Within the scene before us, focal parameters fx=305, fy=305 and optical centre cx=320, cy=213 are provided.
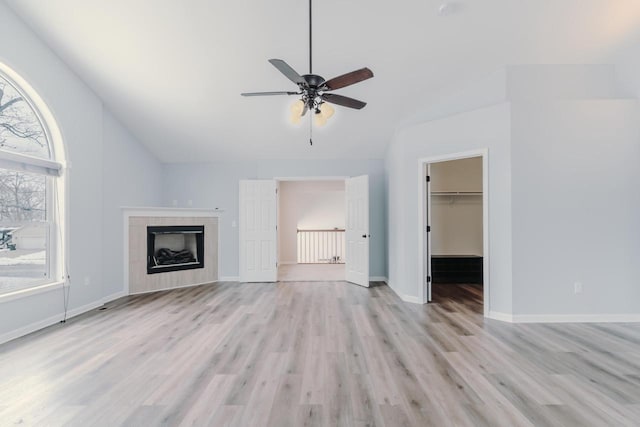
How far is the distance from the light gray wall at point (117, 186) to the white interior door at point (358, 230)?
392cm

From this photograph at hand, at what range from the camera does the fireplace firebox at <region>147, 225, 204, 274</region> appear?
5500 millimetres

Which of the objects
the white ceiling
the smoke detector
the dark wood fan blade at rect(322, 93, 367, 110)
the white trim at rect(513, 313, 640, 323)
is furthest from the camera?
the white trim at rect(513, 313, 640, 323)

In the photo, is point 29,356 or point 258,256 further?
point 258,256

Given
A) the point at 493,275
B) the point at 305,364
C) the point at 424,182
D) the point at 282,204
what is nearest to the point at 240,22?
the point at 424,182

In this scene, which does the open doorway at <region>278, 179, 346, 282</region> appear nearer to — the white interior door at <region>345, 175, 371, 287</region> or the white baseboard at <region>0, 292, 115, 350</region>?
the white interior door at <region>345, 175, 371, 287</region>

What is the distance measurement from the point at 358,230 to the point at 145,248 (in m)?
3.85

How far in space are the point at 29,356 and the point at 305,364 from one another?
254 cm

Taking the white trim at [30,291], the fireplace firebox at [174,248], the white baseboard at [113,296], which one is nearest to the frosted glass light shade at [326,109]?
the white trim at [30,291]

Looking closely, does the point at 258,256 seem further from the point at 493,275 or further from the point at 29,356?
the point at 493,275

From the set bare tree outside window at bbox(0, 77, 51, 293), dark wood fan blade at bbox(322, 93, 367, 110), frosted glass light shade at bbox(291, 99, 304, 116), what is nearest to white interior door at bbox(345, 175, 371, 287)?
Answer: dark wood fan blade at bbox(322, 93, 367, 110)

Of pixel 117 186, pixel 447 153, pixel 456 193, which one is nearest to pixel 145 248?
pixel 117 186

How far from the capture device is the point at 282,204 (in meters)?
8.86

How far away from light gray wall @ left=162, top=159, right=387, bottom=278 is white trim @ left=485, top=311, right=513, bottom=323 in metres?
2.47

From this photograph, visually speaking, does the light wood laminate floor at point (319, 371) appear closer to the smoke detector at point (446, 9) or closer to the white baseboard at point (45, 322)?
the white baseboard at point (45, 322)
